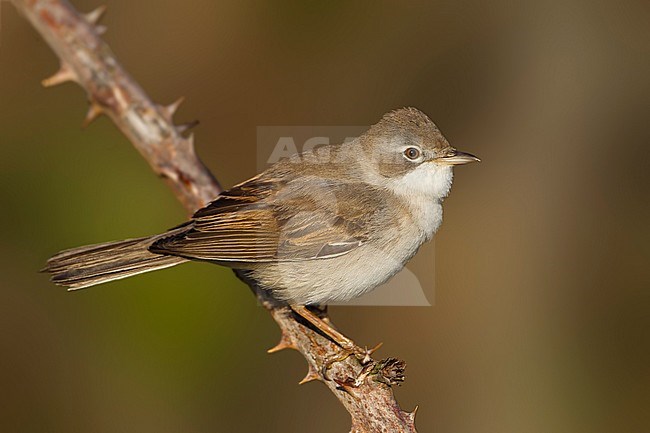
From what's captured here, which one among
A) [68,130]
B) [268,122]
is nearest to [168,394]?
[68,130]

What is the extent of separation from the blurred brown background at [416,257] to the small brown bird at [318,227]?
42.6 inches

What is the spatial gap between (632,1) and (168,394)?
4.76 metres

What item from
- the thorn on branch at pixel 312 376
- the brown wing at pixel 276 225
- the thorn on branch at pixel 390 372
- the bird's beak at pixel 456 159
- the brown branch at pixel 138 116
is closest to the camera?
the thorn on branch at pixel 390 372

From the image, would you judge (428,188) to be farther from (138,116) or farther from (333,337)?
(138,116)

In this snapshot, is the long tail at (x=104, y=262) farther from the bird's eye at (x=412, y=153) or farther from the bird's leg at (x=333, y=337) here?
the bird's eye at (x=412, y=153)

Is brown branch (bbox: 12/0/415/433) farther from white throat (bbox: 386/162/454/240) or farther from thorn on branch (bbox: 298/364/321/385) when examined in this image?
white throat (bbox: 386/162/454/240)

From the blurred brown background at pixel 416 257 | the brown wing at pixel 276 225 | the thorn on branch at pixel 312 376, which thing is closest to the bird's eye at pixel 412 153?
the brown wing at pixel 276 225

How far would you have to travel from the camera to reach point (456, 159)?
4.32 metres

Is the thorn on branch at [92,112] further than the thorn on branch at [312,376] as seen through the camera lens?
Yes

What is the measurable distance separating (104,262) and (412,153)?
1.68 m

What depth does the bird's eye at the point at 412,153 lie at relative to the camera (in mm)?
4410

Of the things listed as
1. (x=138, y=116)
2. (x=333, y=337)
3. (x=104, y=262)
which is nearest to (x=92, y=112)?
(x=138, y=116)

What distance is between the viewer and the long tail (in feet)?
13.3

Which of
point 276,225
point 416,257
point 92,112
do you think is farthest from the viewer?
point 416,257
